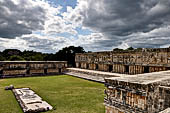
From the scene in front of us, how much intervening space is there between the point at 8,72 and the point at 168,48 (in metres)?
18.2

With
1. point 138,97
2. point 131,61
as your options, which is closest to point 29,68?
point 131,61

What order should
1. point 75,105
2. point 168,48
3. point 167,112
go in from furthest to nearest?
point 168,48, point 75,105, point 167,112

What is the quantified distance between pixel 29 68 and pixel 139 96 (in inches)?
694

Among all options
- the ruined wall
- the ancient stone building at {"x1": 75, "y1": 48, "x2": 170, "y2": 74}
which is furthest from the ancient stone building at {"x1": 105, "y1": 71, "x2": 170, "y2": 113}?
the ancient stone building at {"x1": 75, "y1": 48, "x2": 170, "y2": 74}

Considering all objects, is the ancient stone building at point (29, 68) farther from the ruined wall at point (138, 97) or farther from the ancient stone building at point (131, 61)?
the ruined wall at point (138, 97)

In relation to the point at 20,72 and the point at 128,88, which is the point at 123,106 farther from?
the point at 20,72

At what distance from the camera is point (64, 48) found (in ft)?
92.0

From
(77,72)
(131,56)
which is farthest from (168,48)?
(77,72)

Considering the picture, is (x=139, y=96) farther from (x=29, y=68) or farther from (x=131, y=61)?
(x=29, y=68)

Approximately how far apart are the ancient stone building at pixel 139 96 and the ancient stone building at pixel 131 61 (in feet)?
28.0

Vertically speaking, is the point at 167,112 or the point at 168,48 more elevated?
the point at 168,48

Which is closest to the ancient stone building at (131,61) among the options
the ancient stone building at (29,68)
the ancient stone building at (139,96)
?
the ancient stone building at (29,68)

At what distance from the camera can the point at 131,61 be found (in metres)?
13.0

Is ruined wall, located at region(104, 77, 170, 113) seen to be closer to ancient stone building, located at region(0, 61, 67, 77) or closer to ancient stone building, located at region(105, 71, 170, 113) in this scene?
ancient stone building, located at region(105, 71, 170, 113)
